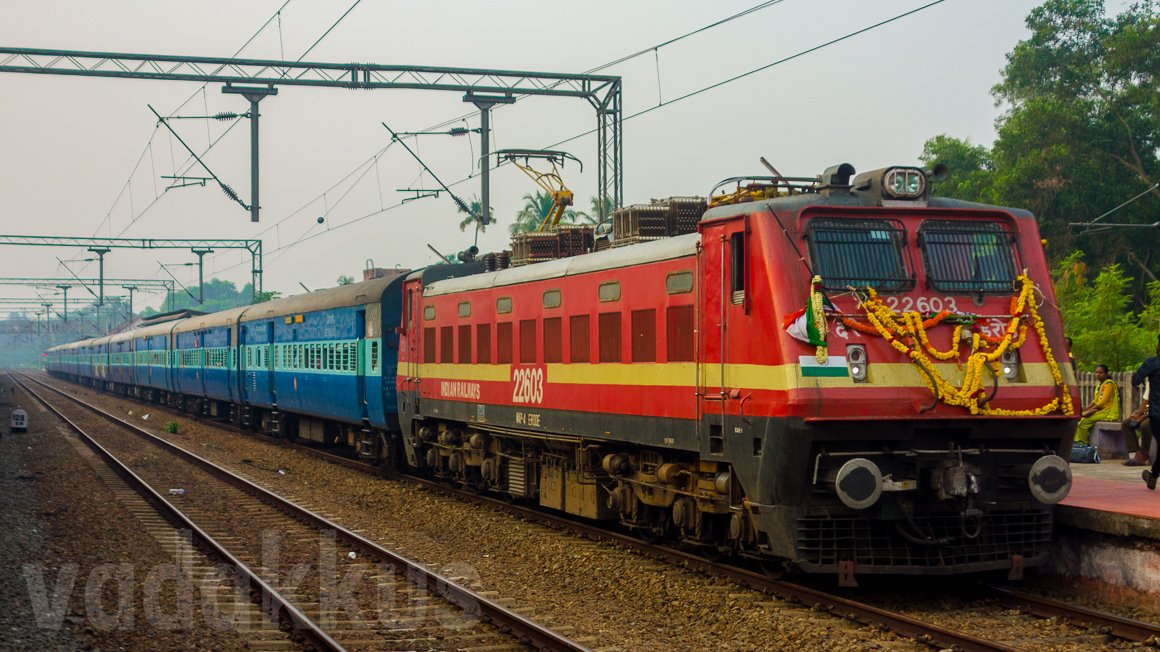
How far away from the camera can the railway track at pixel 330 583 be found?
393 inches

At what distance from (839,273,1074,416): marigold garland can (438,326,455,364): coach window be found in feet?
30.7

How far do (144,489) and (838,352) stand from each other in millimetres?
14487

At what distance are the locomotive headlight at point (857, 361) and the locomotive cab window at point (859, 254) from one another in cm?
62

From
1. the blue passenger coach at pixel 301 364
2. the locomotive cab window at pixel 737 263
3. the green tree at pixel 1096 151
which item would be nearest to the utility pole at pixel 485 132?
the blue passenger coach at pixel 301 364

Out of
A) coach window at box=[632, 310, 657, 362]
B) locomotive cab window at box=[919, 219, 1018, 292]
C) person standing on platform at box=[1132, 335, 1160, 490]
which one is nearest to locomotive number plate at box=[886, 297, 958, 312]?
locomotive cab window at box=[919, 219, 1018, 292]

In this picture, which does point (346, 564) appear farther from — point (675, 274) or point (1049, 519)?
point (1049, 519)

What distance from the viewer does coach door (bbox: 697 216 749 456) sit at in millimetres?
11055

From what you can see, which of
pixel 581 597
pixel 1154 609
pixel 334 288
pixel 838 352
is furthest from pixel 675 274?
pixel 334 288

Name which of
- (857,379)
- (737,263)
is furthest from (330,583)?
(857,379)

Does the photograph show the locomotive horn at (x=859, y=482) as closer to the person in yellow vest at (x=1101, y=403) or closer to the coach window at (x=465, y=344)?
the person in yellow vest at (x=1101, y=403)

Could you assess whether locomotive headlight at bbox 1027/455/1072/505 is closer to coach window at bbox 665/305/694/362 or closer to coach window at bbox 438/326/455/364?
coach window at bbox 665/305/694/362

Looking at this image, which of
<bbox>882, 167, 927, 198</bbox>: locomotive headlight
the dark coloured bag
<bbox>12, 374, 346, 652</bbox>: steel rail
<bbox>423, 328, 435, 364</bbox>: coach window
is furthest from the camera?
<bbox>423, 328, 435, 364</bbox>: coach window

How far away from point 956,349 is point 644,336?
3.55m

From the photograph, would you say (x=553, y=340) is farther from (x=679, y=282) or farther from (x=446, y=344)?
(x=446, y=344)
